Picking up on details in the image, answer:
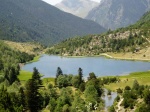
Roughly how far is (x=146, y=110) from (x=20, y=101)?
45118 mm

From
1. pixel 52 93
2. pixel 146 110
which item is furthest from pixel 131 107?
pixel 52 93

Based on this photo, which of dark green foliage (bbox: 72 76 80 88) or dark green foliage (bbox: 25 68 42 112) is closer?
dark green foliage (bbox: 25 68 42 112)

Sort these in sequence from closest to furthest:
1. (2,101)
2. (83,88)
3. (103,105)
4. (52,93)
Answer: (2,101), (103,105), (52,93), (83,88)

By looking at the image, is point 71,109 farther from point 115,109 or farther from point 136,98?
point 136,98

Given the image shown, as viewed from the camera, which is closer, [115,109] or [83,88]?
[115,109]

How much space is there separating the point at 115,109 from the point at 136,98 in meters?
11.7

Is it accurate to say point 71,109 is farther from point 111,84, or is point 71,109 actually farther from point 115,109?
point 111,84

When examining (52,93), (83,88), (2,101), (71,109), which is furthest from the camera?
(83,88)

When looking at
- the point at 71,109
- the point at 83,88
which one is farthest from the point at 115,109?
the point at 83,88

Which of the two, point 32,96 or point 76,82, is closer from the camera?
point 32,96

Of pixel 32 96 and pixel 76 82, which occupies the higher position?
pixel 76 82

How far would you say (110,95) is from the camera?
141500 millimetres

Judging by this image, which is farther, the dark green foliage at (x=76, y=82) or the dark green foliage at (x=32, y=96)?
the dark green foliage at (x=76, y=82)

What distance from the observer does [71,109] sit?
110 metres
